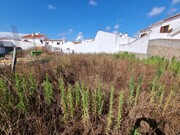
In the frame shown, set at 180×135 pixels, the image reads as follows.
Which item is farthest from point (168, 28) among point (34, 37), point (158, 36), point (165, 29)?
point (34, 37)

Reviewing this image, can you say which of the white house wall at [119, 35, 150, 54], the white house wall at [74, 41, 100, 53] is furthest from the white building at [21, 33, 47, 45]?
the white house wall at [119, 35, 150, 54]

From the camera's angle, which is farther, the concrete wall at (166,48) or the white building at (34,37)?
the white building at (34,37)

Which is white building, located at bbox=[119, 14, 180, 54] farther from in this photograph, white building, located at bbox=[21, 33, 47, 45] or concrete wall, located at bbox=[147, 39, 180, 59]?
white building, located at bbox=[21, 33, 47, 45]

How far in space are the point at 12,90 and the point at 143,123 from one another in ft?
6.32

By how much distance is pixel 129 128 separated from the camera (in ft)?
3.82

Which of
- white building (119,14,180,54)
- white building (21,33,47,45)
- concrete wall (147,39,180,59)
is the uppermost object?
white building (21,33,47,45)

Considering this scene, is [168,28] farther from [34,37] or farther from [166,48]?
[34,37]

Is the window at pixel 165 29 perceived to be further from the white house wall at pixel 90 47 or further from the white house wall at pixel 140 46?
the white house wall at pixel 90 47

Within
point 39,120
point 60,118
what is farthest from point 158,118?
point 39,120

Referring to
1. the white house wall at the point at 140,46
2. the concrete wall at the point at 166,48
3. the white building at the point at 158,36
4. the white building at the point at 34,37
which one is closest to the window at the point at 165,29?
the white building at the point at 158,36

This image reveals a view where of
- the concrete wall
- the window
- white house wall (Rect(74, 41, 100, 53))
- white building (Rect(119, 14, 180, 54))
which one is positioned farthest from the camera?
Result: white house wall (Rect(74, 41, 100, 53))

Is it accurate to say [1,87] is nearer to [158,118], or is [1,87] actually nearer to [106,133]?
[106,133]

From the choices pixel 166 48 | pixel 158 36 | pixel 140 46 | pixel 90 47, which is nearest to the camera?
pixel 166 48

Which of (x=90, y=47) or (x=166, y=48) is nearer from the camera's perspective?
(x=166, y=48)
